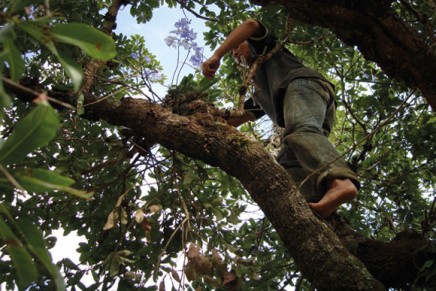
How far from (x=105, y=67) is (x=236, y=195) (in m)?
1.45

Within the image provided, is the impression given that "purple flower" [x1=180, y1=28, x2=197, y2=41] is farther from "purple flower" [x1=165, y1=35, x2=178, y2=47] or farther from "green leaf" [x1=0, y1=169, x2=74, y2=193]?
"green leaf" [x1=0, y1=169, x2=74, y2=193]

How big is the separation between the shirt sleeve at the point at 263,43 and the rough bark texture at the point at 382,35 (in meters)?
0.90

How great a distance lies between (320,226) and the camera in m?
1.72

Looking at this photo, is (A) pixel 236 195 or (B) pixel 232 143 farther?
(A) pixel 236 195

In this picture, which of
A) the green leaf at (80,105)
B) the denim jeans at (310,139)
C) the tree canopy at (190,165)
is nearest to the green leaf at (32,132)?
the tree canopy at (190,165)

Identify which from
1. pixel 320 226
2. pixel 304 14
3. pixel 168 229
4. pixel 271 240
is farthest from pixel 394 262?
pixel 271 240

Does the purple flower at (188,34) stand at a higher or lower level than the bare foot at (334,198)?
higher

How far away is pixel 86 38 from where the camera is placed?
3.01 feet

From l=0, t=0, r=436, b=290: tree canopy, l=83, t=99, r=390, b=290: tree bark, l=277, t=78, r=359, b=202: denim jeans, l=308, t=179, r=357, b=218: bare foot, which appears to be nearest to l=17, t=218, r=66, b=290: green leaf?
l=0, t=0, r=436, b=290: tree canopy

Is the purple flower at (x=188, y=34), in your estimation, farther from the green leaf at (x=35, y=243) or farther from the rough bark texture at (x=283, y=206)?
the green leaf at (x=35, y=243)

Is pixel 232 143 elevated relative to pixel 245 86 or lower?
lower

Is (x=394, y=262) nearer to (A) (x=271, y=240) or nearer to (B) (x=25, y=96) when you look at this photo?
(A) (x=271, y=240)

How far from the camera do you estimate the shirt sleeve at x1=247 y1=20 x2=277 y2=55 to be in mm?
2896

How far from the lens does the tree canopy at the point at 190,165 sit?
933mm
